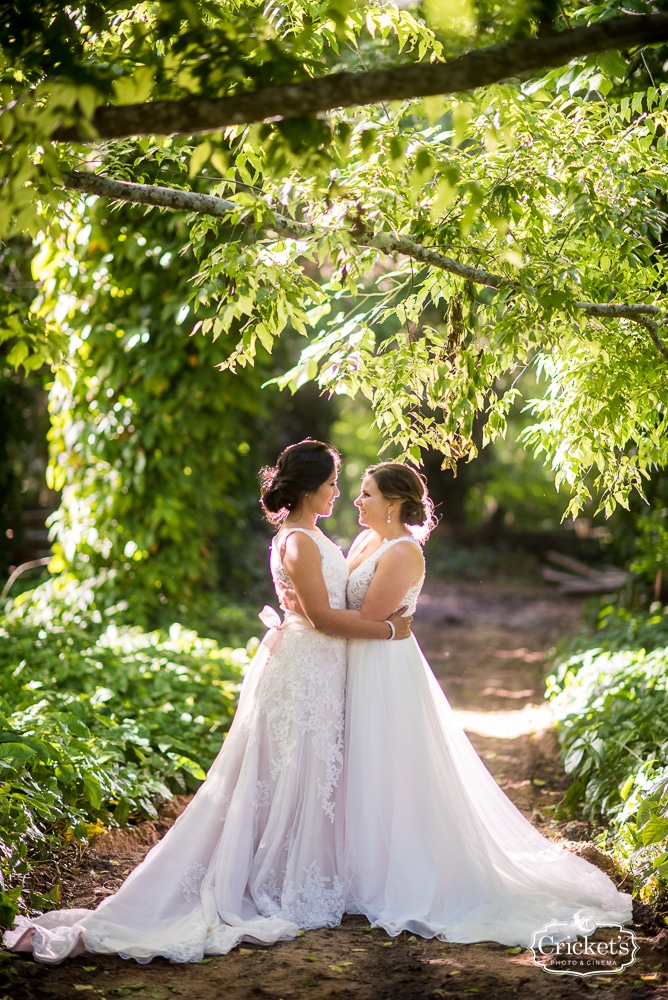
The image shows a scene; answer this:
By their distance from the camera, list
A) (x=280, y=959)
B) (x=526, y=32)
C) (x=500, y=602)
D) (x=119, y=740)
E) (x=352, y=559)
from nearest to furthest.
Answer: (x=526, y=32), (x=280, y=959), (x=352, y=559), (x=119, y=740), (x=500, y=602)

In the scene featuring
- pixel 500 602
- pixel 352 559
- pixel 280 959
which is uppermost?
pixel 352 559

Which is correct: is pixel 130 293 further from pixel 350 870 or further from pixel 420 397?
pixel 350 870

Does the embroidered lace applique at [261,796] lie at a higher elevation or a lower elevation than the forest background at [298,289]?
lower

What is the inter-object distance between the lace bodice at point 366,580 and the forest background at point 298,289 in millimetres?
441

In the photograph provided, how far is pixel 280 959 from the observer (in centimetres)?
332

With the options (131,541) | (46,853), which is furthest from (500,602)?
(46,853)

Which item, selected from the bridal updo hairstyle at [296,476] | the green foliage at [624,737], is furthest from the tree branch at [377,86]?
the green foliage at [624,737]

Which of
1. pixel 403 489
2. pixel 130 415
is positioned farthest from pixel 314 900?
pixel 130 415

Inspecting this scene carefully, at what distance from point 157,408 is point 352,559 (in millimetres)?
4618

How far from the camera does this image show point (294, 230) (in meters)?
3.46

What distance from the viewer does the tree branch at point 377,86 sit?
87.2 inches

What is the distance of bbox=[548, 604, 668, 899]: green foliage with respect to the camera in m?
3.86

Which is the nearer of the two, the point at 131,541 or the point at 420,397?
the point at 420,397

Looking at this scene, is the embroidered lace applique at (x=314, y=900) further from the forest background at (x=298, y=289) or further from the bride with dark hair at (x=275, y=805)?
the forest background at (x=298, y=289)
